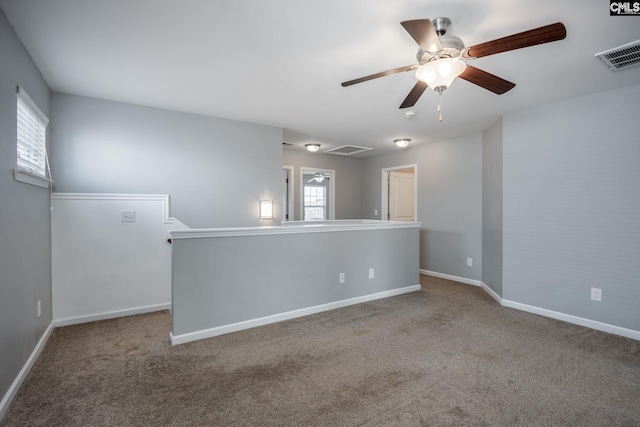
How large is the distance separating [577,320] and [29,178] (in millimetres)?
→ 5463

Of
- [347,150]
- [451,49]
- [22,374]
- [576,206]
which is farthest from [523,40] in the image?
[347,150]

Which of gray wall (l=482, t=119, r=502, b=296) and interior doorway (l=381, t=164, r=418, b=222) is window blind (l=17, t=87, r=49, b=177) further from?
interior doorway (l=381, t=164, r=418, b=222)

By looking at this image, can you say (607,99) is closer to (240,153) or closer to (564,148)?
(564,148)

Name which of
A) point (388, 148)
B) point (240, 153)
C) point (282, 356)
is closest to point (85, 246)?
point (240, 153)

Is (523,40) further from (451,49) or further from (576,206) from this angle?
(576,206)

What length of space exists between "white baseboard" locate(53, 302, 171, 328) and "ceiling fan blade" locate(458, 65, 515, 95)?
4001mm

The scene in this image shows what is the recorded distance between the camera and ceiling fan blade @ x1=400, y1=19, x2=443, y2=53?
1.62 m

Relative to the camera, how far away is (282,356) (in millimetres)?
2619

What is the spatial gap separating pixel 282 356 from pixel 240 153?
2.92 meters

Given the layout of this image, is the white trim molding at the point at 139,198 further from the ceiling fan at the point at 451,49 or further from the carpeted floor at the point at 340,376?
the ceiling fan at the point at 451,49

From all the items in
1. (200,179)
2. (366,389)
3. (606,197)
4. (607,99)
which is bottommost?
(366,389)

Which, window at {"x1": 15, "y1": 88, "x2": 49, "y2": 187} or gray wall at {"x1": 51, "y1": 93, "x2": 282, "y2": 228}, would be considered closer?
window at {"x1": 15, "y1": 88, "x2": 49, "y2": 187}

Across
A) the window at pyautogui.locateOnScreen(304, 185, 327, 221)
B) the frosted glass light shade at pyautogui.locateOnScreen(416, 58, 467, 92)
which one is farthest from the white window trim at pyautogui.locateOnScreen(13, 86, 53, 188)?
the window at pyautogui.locateOnScreen(304, 185, 327, 221)

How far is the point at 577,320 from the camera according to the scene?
3.39 metres
